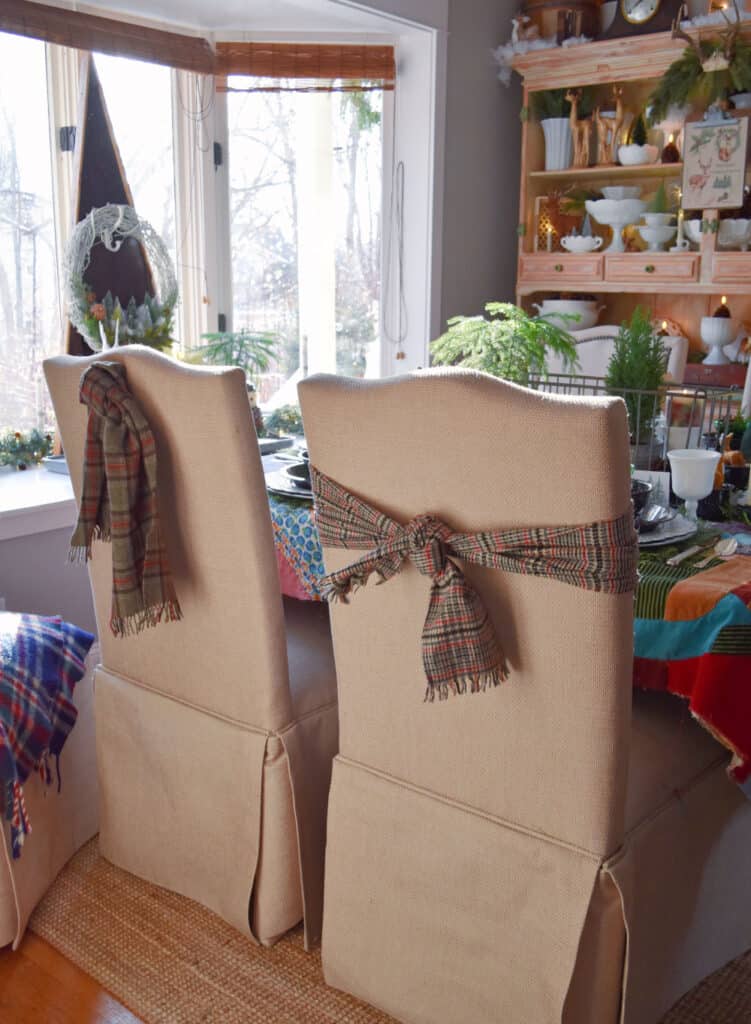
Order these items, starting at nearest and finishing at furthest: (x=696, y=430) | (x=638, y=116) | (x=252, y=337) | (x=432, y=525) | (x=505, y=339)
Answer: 1. (x=432, y=525)
2. (x=696, y=430)
3. (x=505, y=339)
4. (x=252, y=337)
5. (x=638, y=116)

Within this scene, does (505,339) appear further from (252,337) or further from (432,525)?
(432,525)

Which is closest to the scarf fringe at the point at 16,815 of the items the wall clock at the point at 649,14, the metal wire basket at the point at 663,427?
the metal wire basket at the point at 663,427

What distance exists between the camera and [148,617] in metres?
1.57

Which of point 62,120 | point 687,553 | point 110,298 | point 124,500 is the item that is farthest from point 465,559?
point 62,120

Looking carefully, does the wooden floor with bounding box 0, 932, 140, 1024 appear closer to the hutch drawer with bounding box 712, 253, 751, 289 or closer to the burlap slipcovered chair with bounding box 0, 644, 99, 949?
the burlap slipcovered chair with bounding box 0, 644, 99, 949

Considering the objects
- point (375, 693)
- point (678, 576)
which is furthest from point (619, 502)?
point (375, 693)

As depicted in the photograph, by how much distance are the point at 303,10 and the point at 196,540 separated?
239 centimetres

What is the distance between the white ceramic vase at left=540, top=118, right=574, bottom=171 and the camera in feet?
12.4

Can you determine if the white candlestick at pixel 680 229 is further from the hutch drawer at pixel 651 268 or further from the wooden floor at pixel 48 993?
the wooden floor at pixel 48 993

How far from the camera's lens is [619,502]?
3.67 ft

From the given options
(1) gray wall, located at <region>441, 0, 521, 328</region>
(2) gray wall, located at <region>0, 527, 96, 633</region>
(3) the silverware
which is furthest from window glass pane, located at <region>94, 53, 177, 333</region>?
(3) the silverware

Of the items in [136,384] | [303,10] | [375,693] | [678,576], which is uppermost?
[303,10]

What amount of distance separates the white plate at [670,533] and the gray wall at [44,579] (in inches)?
61.0

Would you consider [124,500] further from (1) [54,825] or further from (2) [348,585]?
(1) [54,825]
